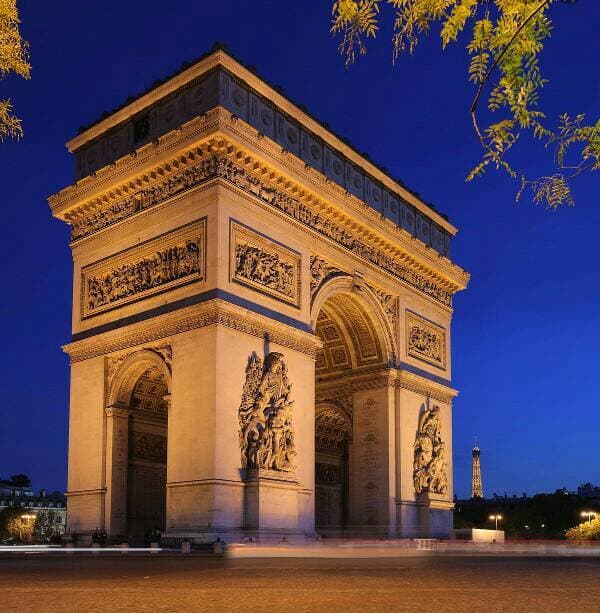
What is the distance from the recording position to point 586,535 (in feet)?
111

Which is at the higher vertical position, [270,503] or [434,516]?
[270,503]

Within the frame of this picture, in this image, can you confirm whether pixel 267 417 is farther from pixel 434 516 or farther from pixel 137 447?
pixel 434 516

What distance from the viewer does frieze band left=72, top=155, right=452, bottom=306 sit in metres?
23.5

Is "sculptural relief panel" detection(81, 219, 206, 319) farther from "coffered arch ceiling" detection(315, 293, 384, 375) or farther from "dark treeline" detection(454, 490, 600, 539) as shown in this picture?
"dark treeline" detection(454, 490, 600, 539)

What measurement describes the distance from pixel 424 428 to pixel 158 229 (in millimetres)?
12524

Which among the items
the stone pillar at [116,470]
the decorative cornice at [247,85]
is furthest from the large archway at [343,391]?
the stone pillar at [116,470]

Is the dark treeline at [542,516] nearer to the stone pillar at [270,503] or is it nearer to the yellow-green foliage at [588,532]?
the yellow-green foliage at [588,532]

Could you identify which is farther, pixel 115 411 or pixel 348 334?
pixel 348 334

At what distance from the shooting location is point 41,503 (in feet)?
399

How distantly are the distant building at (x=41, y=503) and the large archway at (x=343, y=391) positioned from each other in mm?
84421

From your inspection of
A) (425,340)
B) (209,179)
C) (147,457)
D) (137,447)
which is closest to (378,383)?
(425,340)

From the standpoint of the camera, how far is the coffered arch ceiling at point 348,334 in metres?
29.8

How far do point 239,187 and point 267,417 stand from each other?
6.27 meters

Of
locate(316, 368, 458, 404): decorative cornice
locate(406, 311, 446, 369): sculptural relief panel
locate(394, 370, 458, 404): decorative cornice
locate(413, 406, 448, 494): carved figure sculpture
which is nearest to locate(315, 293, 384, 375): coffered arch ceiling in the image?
locate(316, 368, 458, 404): decorative cornice
